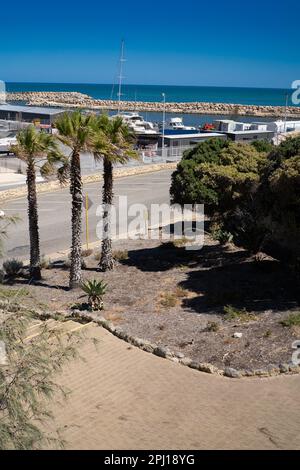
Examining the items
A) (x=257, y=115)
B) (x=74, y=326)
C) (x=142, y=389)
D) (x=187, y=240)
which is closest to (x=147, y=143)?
(x=187, y=240)

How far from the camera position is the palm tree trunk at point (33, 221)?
18.1 metres

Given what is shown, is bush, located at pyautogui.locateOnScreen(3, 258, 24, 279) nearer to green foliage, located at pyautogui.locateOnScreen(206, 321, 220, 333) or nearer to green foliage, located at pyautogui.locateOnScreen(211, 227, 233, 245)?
green foliage, located at pyautogui.locateOnScreen(206, 321, 220, 333)

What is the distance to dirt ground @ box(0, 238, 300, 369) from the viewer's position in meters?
13.0

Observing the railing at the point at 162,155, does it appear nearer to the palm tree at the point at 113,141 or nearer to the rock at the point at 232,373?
the palm tree at the point at 113,141

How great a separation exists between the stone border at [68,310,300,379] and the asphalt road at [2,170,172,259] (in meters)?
5.45

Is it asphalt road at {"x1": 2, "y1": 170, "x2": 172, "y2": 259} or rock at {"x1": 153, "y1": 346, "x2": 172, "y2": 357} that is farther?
asphalt road at {"x1": 2, "y1": 170, "x2": 172, "y2": 259}

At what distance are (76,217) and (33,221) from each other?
174 cm

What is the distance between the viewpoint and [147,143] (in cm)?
5669

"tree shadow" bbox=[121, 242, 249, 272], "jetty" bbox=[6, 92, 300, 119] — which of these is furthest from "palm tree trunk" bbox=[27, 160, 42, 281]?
"jetty" bbox=[6, 92, 300, 119]

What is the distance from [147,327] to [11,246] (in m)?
10.9

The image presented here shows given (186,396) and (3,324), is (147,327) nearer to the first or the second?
(186,396)

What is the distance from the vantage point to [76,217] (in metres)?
17.6

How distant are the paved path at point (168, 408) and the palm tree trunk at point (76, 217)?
530 centimetres

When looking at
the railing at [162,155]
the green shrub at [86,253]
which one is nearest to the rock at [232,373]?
the green shrub at [86,253]
